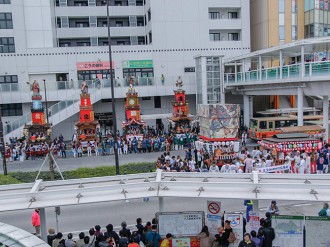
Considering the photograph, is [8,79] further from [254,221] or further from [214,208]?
[254,221]

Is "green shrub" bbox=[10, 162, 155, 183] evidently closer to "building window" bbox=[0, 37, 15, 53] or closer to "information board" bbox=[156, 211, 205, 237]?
"information board" bbox=[156, 211, 205, 237]

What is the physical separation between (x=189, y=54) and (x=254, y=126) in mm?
12700

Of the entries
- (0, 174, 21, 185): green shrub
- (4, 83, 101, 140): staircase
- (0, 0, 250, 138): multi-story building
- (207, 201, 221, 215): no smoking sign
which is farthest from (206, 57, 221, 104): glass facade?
(207, 201, 221, 215): no smoking sign

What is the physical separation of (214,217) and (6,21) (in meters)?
33.4

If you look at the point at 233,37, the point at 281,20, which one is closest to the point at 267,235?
the point at 233,37

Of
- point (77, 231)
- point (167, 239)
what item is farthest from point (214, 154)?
point (167, 239)

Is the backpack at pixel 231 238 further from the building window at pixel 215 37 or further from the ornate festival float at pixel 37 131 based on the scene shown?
the building window at pixel 215 37

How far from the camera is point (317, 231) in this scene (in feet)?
26.8

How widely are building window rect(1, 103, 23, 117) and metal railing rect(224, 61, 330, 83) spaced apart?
2062 cm

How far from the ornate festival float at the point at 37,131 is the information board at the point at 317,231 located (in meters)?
21.5

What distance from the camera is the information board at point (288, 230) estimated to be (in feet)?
27.3

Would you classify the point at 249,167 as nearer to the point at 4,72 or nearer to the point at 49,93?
the point at 49,93

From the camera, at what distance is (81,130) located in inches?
1080

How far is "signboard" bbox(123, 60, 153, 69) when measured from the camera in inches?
1478
